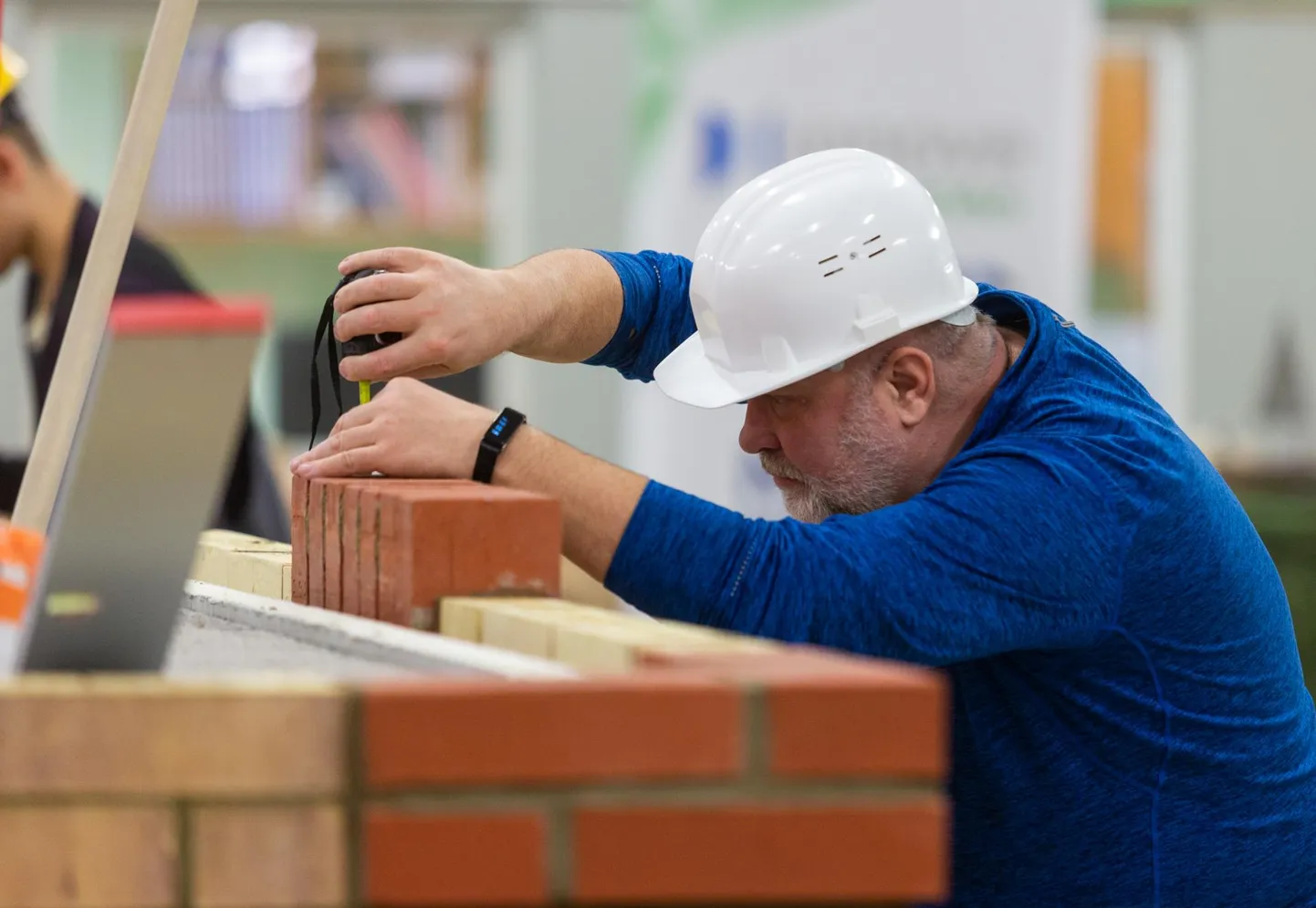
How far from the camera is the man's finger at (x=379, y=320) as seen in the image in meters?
1.86

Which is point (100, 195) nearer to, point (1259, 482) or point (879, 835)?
point (1259, 482)

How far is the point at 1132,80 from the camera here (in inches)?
288

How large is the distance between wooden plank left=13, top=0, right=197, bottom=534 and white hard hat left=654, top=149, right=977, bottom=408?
0.76 m

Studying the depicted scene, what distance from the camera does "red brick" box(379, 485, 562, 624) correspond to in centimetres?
145

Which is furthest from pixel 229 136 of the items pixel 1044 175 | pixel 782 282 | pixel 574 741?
pixel 574 741

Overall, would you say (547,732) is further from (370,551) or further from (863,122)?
(863,122)

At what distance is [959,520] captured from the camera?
1781 millimetres

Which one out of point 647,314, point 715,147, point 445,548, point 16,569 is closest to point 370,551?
point 445,548

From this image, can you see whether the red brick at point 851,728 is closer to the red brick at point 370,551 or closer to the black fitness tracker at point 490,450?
the red brick at point 370,551

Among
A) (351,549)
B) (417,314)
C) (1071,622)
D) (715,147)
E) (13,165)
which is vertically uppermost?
(715,147)

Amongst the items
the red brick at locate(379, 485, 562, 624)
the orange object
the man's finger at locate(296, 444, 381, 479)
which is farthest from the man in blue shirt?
the orange object

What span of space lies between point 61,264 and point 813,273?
2112mm

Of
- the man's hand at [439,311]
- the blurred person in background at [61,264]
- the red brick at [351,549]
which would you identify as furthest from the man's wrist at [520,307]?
the blurred person in background at [61,264]

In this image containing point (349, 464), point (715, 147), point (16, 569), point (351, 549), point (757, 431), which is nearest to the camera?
point (16, 569)
